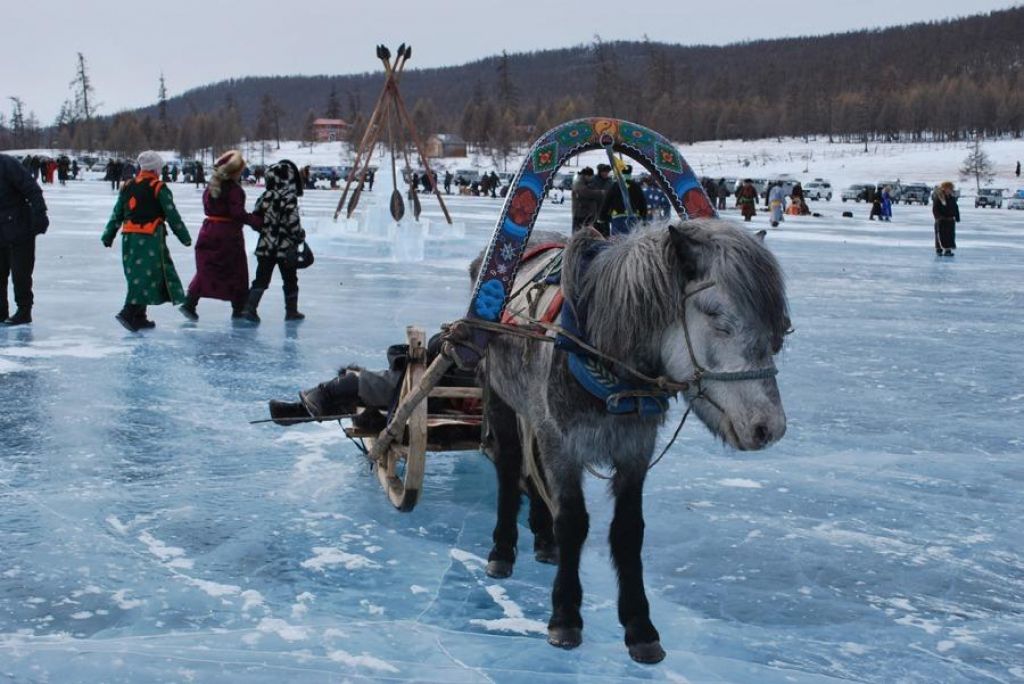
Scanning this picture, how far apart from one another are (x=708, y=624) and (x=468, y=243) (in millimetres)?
17822

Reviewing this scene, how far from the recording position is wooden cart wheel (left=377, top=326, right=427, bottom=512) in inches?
182

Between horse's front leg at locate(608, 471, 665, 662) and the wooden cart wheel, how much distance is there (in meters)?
1.22

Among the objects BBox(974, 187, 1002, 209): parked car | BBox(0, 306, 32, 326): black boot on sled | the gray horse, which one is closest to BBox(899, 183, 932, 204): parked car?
BBox(974, 187, 1002, 209): parked car

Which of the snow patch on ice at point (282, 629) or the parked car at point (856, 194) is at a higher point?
the parked car at point (856, 194)

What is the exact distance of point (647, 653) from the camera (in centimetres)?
346

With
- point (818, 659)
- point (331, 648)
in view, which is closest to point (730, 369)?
point (818, 659)

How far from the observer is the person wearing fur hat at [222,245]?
9977mm

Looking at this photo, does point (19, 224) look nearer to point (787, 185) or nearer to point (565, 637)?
point (565, 637)

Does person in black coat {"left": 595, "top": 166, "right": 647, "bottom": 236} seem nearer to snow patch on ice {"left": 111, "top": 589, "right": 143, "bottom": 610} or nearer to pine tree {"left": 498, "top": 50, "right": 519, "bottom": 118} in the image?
snow patch on ice {"left": 111, "top": 589, "right": 143, "bottom": 610}

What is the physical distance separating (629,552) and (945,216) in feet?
61.1

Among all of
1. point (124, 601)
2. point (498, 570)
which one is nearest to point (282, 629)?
point (124, 601)

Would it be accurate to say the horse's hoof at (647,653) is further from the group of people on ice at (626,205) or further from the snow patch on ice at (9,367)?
the snow patch on ice at (9,367)

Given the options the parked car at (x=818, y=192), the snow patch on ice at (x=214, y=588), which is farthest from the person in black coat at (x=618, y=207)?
the parked car at (x=818, y=192)

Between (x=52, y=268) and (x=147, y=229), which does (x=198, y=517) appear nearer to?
(x=147, y=229)
